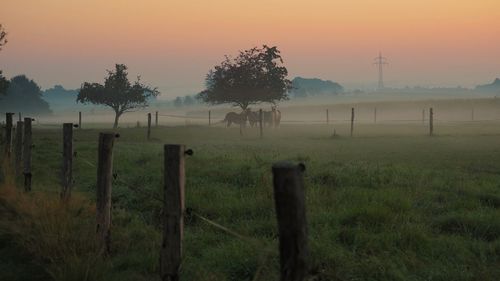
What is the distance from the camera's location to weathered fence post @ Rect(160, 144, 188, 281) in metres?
4.96

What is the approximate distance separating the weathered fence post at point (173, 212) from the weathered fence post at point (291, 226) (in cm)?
192

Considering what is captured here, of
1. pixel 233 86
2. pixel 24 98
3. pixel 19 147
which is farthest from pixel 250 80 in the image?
pixel 24 98

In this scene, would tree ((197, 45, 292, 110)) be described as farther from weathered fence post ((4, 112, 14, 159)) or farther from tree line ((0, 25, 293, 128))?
weathered fence post ((4, 112, 14, 159))

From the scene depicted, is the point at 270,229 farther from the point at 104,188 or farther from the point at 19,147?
the point at 19,147

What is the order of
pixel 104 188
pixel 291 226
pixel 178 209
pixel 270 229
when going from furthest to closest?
pixel 270 229
pixel 104 188
pixel 178 209
pixel 291 226

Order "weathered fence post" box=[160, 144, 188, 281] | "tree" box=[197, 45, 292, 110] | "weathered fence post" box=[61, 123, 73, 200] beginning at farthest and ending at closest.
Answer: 1. "tree" box=[197, 45, 292, 110]
2. "weathered fence post" box=[61, 123, 73, 200]
3. "weathered fence post" box=[160, 144, 188, 281]

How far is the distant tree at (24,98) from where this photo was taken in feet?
533

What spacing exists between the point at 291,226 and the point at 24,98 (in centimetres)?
18424

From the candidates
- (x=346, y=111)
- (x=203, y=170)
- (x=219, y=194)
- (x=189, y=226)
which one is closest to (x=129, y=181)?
(x=203, y=170)

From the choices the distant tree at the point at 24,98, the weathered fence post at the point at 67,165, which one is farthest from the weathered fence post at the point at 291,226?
the distant tree at the point at 24,98

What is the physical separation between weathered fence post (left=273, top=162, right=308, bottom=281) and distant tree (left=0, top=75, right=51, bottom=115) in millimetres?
174550

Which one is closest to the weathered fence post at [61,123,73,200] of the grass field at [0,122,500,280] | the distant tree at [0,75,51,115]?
the grass field at [0,122,500,280]

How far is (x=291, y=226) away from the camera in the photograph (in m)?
3.26

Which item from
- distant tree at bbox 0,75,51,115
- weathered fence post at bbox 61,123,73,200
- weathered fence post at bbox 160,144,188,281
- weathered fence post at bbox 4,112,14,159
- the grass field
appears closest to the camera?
weathered fence post at bbox 160,144,188,281
